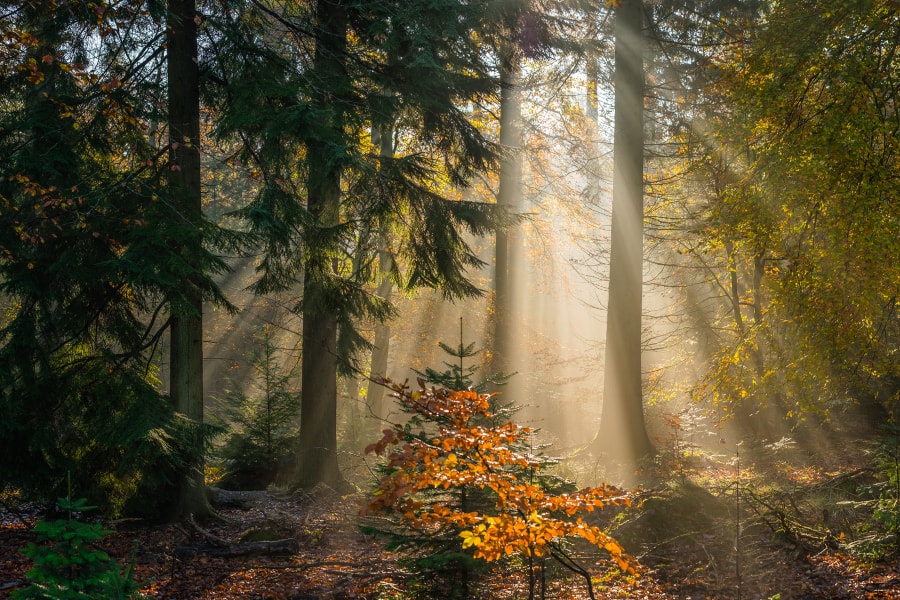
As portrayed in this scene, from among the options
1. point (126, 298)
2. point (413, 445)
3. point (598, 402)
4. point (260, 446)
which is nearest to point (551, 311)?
point (598, 402)

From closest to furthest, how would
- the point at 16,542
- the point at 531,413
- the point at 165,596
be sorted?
the point at 165,596, the point at 16,542, the point at 531,413

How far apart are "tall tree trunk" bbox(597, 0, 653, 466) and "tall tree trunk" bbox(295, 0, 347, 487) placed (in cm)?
516

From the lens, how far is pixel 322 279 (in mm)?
9289

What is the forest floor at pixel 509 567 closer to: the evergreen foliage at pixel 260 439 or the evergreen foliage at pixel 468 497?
the evergreen foliage at pixel 468 497

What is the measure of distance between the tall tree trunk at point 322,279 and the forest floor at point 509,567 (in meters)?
2.02

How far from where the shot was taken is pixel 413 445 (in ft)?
13.7

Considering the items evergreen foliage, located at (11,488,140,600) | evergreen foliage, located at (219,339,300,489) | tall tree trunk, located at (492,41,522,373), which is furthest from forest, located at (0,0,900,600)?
tall tree trunk, located at (492,41,522,373)

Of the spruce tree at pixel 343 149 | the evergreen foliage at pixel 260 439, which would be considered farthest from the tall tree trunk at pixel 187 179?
the evergreen foliage at pixel 260 439

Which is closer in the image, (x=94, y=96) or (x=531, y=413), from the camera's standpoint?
(x=94, y=96)

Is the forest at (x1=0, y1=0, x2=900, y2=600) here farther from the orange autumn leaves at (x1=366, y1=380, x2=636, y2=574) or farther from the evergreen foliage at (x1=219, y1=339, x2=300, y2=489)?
the evergreen foliage at (x1=219, y1=339, x2=300, y2=489)

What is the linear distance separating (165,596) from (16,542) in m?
2.24

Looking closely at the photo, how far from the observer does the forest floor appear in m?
5.89

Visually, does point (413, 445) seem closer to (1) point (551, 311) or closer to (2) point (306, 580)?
(2) point (306, 580)

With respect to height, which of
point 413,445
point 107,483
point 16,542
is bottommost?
point 16,542
